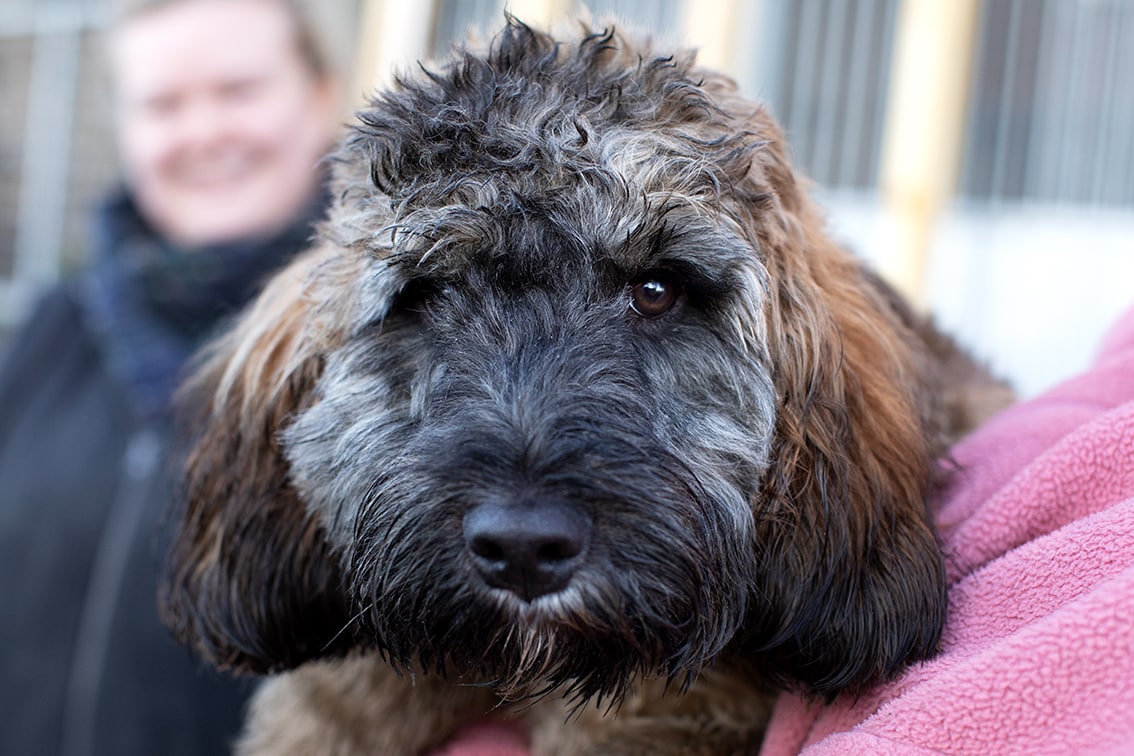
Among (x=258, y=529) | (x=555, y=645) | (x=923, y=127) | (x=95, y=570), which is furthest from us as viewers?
(x=923, y=127)

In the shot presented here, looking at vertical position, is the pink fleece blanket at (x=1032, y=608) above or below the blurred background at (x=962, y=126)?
below

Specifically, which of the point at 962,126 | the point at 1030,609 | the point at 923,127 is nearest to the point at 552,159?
the point at 1030,609

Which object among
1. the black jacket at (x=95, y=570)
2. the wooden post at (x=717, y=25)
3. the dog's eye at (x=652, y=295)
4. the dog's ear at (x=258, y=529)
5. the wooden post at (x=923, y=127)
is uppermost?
the wooden post at (x=717, y=25)

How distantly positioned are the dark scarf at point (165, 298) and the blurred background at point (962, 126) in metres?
1.18

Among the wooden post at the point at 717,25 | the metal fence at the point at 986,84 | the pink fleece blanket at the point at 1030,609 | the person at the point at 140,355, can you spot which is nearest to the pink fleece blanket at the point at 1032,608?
the pink fleece blanket at the point at 1030,609

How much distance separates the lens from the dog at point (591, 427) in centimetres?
138

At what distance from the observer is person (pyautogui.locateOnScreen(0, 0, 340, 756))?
3.07m

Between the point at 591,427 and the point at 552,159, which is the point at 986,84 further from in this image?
the point at 591,427

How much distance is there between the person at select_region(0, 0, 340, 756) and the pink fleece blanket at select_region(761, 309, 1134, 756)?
6.63 ft

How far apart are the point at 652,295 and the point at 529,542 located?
508 millimetres

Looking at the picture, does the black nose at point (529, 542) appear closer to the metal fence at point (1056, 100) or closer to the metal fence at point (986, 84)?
the metal fence at point (986, 84)

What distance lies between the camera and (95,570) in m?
3.16

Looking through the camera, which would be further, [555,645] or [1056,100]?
[1056,100]


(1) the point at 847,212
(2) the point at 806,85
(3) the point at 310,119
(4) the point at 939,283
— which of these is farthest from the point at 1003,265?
(3) the point at 310,119
